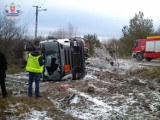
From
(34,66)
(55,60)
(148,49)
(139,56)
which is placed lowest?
(139,56)

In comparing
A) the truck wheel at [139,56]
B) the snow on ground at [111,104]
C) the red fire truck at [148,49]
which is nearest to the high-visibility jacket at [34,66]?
the snow on ground at [111,104]

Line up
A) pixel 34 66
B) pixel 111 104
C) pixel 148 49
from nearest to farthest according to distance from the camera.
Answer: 1. pixel 111 104
2. pixel 34 66
3. pixel 148 49

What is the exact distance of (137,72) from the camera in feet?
76.6

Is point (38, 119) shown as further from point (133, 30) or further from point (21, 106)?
point (133, 30)

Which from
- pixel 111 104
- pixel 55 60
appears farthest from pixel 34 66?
pixel 55 60

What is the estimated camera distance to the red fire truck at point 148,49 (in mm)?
38469

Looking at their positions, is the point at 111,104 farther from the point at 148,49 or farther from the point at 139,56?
the point at 139,56

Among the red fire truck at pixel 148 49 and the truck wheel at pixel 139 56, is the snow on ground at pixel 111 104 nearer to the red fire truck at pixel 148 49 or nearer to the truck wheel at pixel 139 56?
the red fire truck at pixel 148 49

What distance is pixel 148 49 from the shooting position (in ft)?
129

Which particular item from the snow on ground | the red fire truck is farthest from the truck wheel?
the snow on ground

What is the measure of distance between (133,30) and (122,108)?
162ft

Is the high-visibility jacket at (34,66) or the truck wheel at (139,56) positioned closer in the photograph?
the high-visibility jacket at (34,66)

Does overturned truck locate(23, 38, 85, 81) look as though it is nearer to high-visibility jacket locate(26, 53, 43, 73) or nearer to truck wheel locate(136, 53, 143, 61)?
high-visibility jacket locate(26, 53, 43, 73)

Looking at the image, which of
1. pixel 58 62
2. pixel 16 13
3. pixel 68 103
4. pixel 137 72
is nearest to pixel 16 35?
pixel 16 13
